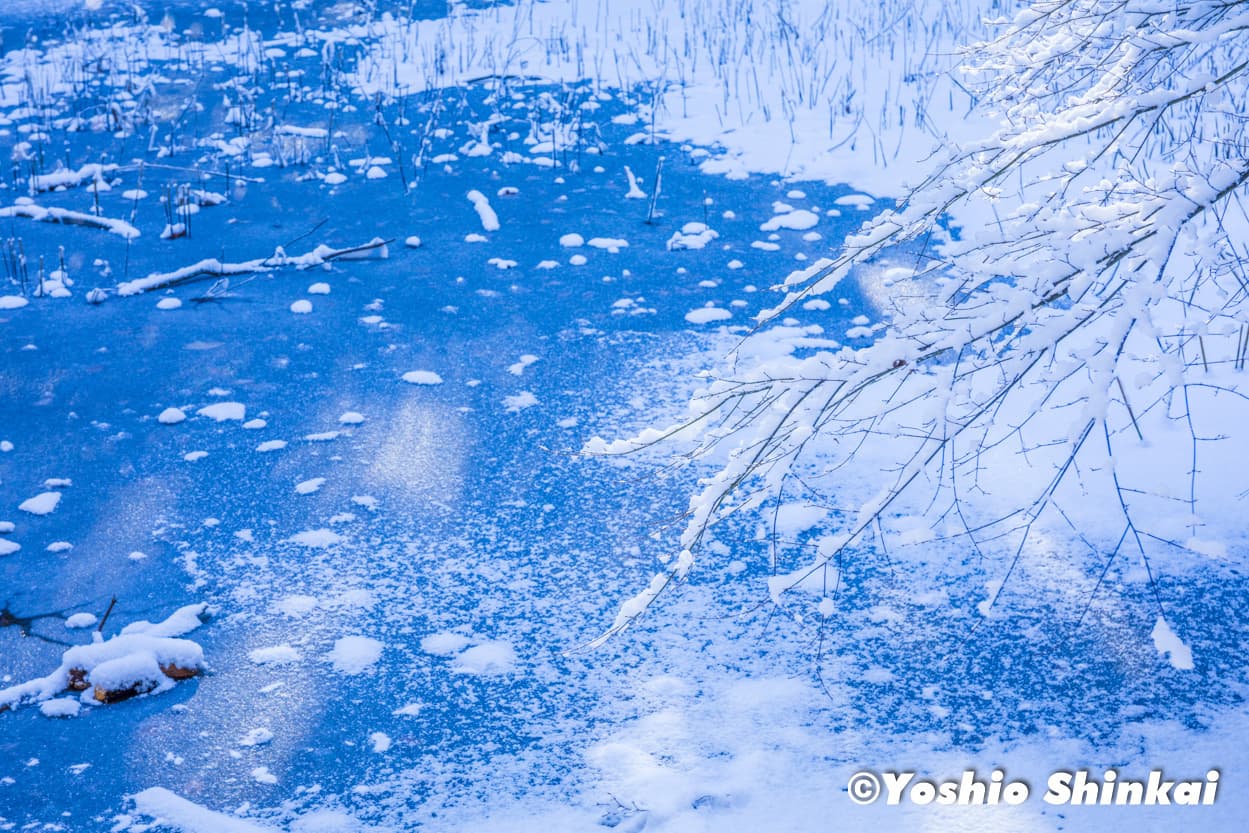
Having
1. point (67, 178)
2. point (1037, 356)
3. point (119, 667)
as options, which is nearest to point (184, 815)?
point (119, 667)

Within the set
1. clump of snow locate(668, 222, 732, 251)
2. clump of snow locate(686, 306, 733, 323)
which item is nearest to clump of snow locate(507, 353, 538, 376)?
clump of snow locate(686, 306, 733, 323)

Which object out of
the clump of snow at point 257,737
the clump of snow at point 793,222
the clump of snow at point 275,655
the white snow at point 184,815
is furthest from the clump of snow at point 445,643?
the clump of snow at point 793,222

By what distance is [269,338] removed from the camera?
5.34 metres

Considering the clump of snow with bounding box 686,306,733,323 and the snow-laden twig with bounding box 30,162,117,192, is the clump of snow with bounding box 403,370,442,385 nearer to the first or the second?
the clump of snow with bounding box 686,306,733,323

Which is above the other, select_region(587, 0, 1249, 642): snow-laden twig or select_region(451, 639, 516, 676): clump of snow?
select_region(587, 0, 1249, 642): snow-laden twig

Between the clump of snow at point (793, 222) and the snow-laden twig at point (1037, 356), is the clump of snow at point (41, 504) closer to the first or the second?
the snow-laden twig at point (1037, 356)

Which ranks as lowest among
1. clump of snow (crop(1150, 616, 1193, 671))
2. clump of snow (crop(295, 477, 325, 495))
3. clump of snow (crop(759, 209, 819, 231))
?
clump of snow (crop(295, 477, 325, 495))

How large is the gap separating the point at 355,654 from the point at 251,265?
3.60 meters

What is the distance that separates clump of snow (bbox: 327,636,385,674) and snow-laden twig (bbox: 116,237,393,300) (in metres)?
3.45

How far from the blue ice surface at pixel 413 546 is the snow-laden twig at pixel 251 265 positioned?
0.33 ft

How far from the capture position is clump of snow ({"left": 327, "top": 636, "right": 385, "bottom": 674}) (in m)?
3.09

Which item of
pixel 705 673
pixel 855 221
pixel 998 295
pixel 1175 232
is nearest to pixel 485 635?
pixel 705 673

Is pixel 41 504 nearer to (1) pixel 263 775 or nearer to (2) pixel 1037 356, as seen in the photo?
(1) pixel 263 775

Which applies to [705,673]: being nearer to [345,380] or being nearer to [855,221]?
[345,380]
